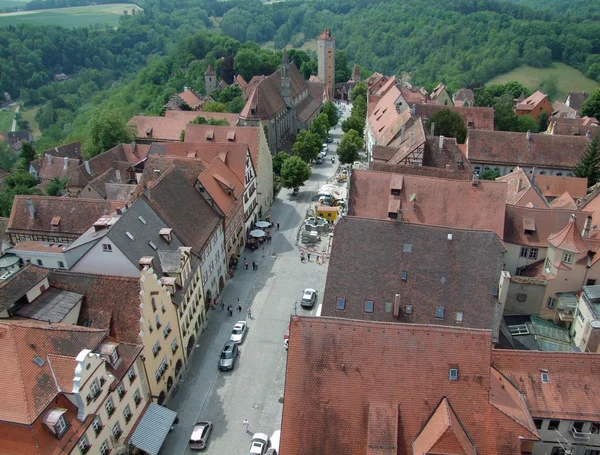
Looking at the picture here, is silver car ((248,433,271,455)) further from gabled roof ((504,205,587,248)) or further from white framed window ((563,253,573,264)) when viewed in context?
white framed window ((563,253,573,264))

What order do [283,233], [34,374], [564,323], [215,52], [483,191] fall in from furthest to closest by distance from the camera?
[215,52] → [283,233] → [483,191] → [564,323] → [34,374]

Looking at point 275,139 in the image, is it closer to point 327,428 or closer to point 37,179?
point 37,179

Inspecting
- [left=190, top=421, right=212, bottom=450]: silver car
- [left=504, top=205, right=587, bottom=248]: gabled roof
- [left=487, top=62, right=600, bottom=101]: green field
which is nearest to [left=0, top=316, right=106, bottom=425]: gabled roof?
[left=190, top=421, right=212, bottom=450]: silver car

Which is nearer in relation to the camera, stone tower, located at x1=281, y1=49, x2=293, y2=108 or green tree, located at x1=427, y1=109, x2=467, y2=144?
green tree, located at x1=427, y1=109, x2=467, y2=144

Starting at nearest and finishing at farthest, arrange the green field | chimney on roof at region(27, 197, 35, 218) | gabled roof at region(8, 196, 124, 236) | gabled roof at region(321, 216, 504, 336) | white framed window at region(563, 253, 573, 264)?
gabled roof at region(321, 216, 504, 336) < white framed window at region(563, 253, 573, 264) < gabled roof at region(8, 196, 124, 236) < chimney on roof at region(27, 197, 35, 218) < the green field

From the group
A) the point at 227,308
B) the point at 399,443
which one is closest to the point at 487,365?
the point at 399,443

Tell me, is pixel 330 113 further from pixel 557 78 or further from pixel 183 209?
pixel 557 78

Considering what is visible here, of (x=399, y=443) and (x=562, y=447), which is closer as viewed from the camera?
(x=399, y=443)
